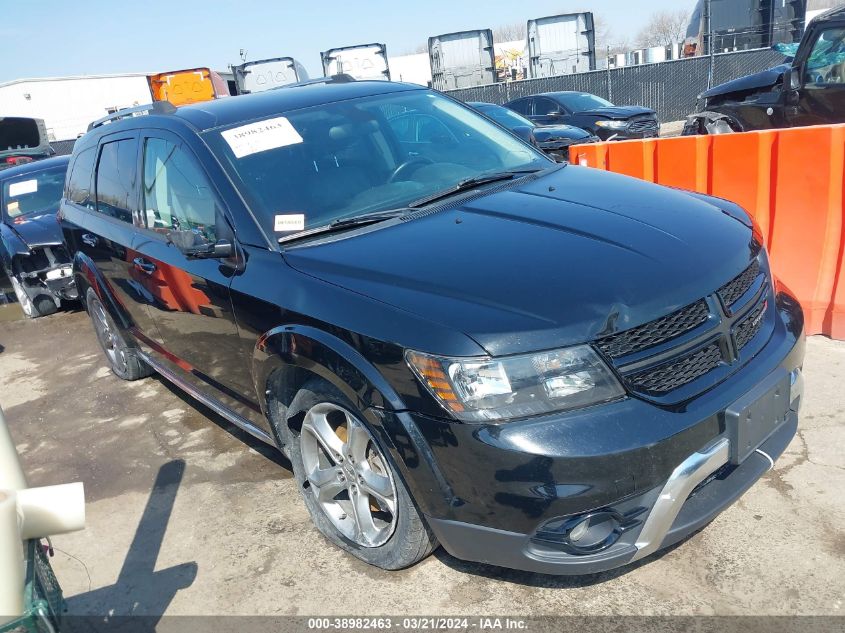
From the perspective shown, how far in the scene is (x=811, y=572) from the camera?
99.7 inches

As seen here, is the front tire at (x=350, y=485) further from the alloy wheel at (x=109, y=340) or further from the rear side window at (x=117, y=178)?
the alloy wheel at (x=109, y=340)

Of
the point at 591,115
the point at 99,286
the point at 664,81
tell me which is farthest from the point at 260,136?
the point at 664,81

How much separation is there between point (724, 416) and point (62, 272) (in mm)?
7215

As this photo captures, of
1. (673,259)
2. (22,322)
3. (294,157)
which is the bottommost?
(22,322)

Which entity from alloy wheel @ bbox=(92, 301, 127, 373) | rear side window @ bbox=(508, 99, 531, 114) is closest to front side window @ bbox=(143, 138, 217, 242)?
alloy wheel @ bbox=(92, 301, 127, 373)

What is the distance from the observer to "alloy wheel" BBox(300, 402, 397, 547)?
2.62 metres

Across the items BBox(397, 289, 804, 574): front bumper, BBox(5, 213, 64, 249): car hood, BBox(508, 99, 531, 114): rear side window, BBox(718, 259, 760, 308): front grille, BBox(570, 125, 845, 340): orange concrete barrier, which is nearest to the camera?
BBox(397, 289, 804, 574): front bumper

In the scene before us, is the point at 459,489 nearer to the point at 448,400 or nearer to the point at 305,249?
the point at 448,400

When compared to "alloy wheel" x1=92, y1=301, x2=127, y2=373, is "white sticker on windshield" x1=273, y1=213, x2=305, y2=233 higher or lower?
higher

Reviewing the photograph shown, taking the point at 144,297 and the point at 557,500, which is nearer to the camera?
the point at 557,500

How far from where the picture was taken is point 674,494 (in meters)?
2.18

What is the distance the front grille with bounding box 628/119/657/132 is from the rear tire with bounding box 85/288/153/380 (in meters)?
11.6

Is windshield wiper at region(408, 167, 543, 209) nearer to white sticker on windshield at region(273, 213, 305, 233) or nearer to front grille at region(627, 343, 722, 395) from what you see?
white sticker on windshield at region(273, 213, 305, 233)

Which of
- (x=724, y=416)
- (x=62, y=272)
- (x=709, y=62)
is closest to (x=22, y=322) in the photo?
(x=62, y=272)
